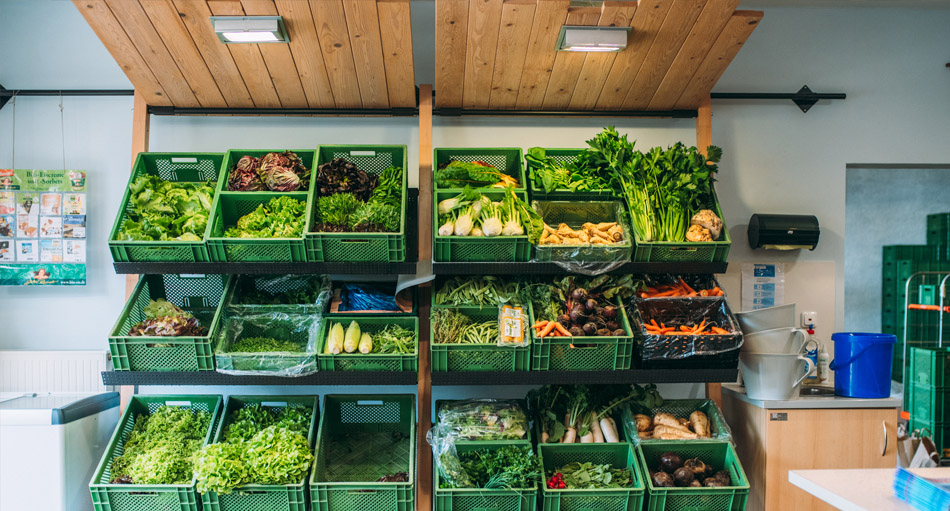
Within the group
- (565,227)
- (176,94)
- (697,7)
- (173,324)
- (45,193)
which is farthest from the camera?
(45,193)

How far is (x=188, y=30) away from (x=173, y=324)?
1.55m

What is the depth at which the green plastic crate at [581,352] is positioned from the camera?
3.41 meters

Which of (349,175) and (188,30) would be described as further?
(349,175)

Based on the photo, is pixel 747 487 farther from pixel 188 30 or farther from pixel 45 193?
pixel 45 193

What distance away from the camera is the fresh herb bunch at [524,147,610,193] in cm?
372

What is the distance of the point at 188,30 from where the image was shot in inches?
129

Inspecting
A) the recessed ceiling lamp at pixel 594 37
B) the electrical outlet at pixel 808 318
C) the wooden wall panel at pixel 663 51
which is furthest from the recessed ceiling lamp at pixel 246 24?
the electrical outlet at pixel 808 318

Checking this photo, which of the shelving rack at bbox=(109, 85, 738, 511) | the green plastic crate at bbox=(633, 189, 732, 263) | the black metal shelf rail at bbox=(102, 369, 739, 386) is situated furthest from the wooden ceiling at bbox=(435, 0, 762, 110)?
the black metal shelf rail at bbox=(102, 369, 739, 386)

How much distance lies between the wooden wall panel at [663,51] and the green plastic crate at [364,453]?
2344 mm

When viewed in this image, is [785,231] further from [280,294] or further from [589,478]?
[280,294]

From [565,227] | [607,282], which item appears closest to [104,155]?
[565,227]

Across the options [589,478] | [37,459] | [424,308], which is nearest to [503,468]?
[589,478]

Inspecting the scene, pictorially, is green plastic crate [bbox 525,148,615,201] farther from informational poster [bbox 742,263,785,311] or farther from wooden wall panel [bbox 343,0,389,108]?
informational poster [bbox 742,263,785,311]

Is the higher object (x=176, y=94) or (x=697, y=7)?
(x=697, y=7)
